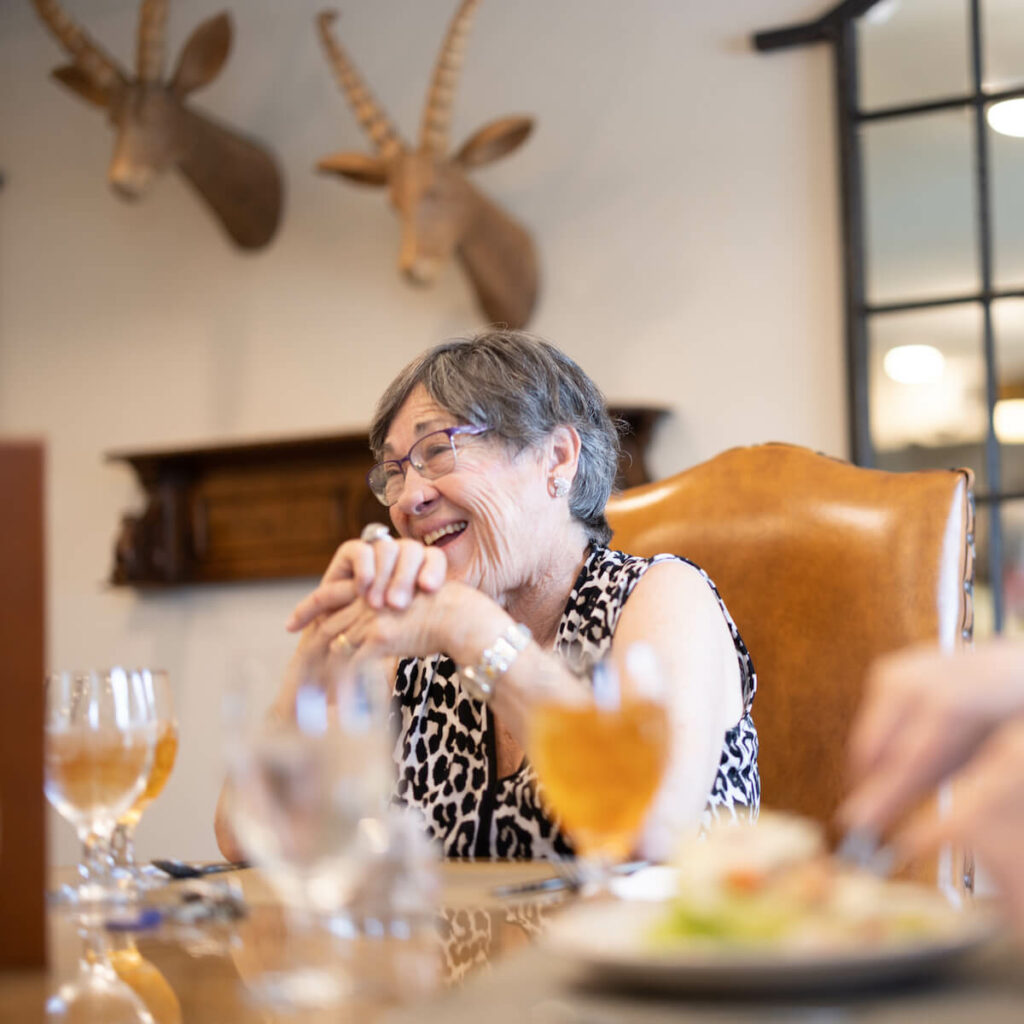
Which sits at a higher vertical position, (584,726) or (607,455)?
(607,455)

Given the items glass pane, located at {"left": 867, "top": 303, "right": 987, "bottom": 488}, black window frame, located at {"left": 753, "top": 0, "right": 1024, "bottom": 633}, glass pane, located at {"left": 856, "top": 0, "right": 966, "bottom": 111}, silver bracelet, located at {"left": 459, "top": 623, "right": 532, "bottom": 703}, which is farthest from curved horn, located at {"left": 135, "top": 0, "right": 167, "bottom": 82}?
silver bracelet, located at {"left": 459, "top": 623, "right": 532, "bottom": 703}

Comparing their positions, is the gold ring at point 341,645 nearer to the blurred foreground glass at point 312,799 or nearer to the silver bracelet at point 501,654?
the silver bracelet at point 501,654

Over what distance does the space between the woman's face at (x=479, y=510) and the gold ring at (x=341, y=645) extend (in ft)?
1.32

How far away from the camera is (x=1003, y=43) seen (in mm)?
3197

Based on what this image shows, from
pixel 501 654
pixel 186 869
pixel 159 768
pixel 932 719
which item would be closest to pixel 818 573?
pixel 501 654

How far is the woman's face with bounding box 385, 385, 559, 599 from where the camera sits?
66.9 inches

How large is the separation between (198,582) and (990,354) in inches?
85.2

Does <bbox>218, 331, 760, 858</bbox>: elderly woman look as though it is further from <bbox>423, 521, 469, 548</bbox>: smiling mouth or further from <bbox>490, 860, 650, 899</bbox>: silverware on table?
<bbox>490, 860, 650, 899</bbox>: silverware on table

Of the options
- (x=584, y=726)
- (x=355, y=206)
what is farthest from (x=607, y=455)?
(x=355, y=206)

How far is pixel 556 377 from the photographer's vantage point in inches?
72.1

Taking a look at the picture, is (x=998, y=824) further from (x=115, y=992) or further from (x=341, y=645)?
(x=341, y=645)

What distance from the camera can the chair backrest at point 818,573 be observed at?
164cm

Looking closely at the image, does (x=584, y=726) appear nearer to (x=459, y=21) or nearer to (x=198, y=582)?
(x=459, y=21)

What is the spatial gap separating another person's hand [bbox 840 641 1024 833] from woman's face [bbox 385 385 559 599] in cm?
107
